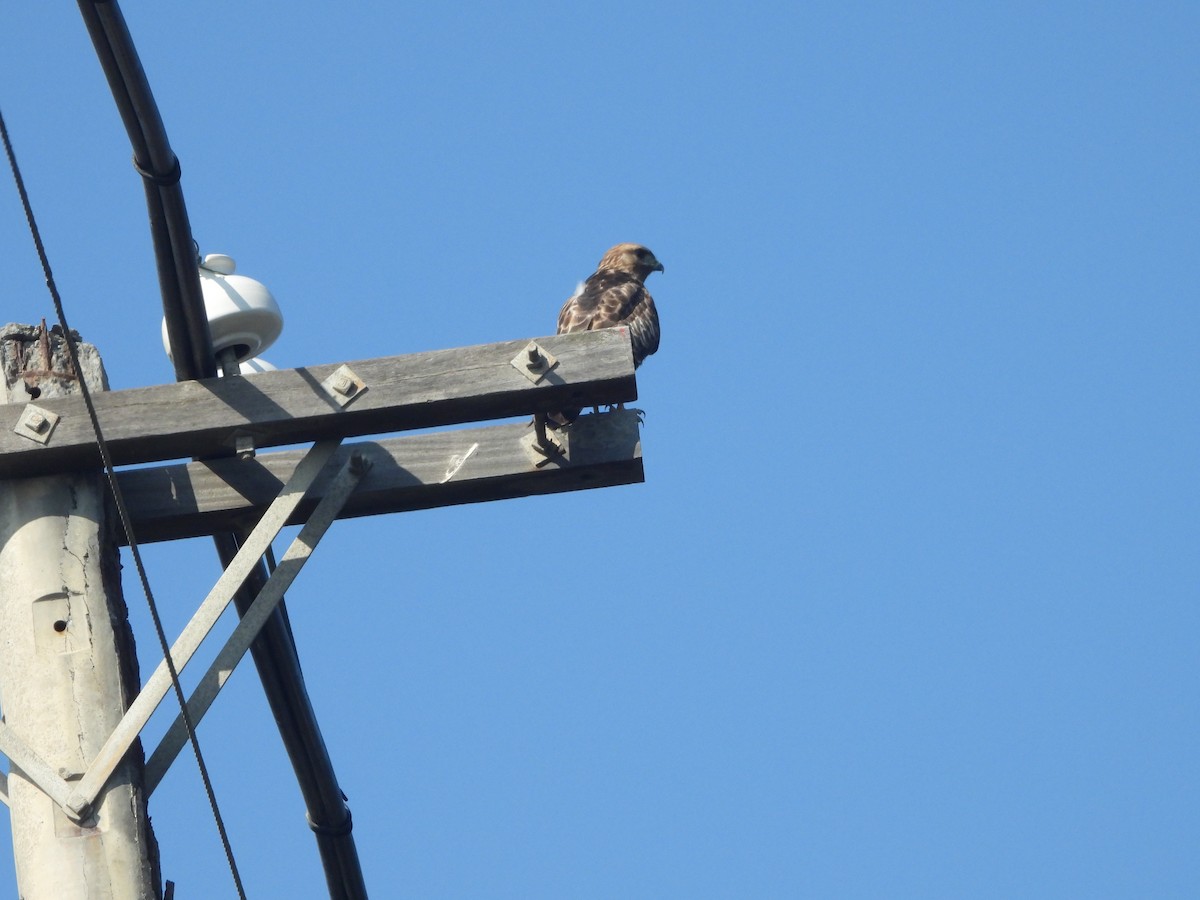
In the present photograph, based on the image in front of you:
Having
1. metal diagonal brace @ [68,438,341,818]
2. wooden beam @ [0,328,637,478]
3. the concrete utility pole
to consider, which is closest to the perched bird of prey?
wooden beam @ [0,328,637,478]

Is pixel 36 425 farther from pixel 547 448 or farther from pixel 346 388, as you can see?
pixel 547 448

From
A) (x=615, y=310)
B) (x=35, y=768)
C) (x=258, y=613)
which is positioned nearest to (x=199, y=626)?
(x=258, y=613)

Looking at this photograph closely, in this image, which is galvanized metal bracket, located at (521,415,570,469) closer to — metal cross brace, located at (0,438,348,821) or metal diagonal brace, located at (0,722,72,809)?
metal cross brace, located at (0,438,348,821)

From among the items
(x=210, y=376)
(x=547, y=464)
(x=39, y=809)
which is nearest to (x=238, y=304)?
(x=210, y=376)

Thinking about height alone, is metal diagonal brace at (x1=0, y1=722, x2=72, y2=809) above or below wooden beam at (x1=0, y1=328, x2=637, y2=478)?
below

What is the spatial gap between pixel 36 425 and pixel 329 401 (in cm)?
71

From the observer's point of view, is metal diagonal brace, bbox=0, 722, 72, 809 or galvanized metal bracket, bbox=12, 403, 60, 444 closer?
metal diagonal brace, bbox=0, 722, 72, 809

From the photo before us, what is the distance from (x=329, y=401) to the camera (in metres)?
4.63

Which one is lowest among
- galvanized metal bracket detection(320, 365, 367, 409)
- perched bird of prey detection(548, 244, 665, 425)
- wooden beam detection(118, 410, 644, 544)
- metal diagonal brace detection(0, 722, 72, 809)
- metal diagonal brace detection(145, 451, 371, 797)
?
metal diagonal brace detection(0, 722, 72, 809)

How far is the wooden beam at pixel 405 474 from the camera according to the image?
4805mm

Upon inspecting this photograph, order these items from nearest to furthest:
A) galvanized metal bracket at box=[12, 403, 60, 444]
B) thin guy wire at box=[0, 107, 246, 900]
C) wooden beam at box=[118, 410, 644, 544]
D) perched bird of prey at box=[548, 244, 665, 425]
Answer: thin guy wire at box=[0, 107, 246, 900] → galvanized metal bracket at box=[12, 403, 60, 444] → wooden beam at box=[118, 410, 644, 544] → perched bird of prey at box=[548, 244, 665, 425]

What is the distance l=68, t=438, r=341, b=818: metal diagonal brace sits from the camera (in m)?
4.25

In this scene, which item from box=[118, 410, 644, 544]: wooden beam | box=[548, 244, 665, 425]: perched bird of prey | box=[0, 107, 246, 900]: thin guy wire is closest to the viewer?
box=[0, 107, 246, 900]: thin guy wire

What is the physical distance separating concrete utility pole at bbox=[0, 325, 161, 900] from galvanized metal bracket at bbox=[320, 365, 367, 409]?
2.08 ft
